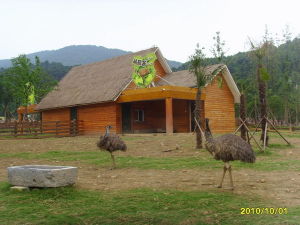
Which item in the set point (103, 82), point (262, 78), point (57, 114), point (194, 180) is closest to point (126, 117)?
point (103, 82)

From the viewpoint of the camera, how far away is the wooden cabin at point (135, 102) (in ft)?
88.6

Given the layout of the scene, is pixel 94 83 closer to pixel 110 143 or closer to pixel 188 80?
pixel 188 80

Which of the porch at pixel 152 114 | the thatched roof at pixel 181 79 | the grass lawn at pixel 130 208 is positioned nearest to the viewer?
the grass lawn at pixel 130 208

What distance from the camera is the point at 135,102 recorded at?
2903 cm

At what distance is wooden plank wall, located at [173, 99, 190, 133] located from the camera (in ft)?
96.9

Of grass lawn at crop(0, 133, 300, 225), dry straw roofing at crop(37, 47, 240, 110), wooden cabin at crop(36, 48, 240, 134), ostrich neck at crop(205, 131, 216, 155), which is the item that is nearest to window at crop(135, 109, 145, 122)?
wooden cabin at crop(36, 48, 240, 134)

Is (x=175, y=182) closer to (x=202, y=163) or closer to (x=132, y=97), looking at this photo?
(x=202, y=163)

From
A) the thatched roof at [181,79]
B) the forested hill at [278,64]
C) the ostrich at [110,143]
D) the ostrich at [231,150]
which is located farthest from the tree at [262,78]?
the forested hill at [278,64]

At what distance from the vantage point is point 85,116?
29.6 metres

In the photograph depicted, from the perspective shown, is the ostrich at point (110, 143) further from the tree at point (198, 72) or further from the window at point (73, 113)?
Answer: the window at point (73, 113)

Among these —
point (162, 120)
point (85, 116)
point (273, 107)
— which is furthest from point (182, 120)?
point (273, 107)

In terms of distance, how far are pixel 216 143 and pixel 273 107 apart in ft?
154

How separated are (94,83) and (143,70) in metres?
5.28
